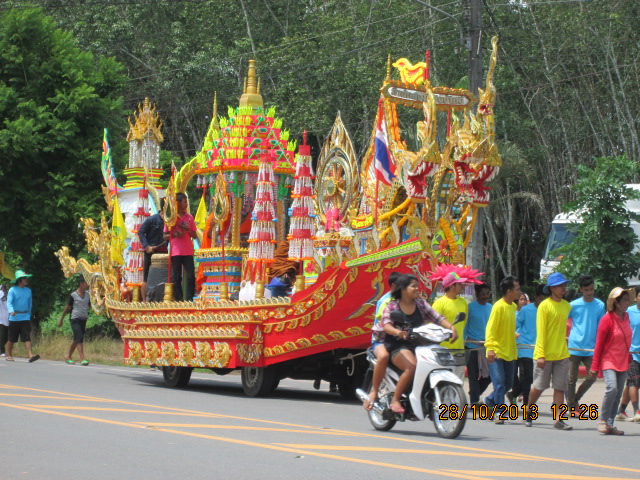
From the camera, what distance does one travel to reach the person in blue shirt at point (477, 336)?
12.5 metres

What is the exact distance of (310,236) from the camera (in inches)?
565

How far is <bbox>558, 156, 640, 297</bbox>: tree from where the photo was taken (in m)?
19.0

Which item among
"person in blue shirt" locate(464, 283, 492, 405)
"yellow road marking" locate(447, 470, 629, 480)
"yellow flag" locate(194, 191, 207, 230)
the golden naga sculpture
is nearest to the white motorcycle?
"yellow road marking" locate(447, 470, 629, 480)

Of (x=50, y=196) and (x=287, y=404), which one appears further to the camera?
(x=50, y=196)

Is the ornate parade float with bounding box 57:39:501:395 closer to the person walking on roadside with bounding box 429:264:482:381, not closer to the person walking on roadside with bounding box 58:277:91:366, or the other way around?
the person walking on roadside with bounding box 429:264:482:381

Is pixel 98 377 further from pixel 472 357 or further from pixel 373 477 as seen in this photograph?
pixel 373 477

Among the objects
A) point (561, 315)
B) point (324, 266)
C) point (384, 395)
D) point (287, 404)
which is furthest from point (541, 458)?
point (324, 266)

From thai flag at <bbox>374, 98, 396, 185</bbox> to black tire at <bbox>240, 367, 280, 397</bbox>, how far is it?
117 inches

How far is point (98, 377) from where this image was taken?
53.8 ft

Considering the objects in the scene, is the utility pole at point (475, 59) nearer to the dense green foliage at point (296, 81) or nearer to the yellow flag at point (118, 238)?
the dense green foliage at point (296, 81)

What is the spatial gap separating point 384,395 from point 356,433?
43 cm

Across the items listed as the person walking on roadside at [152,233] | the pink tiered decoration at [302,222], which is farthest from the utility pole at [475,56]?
the person walking on roadside at [152,233]
